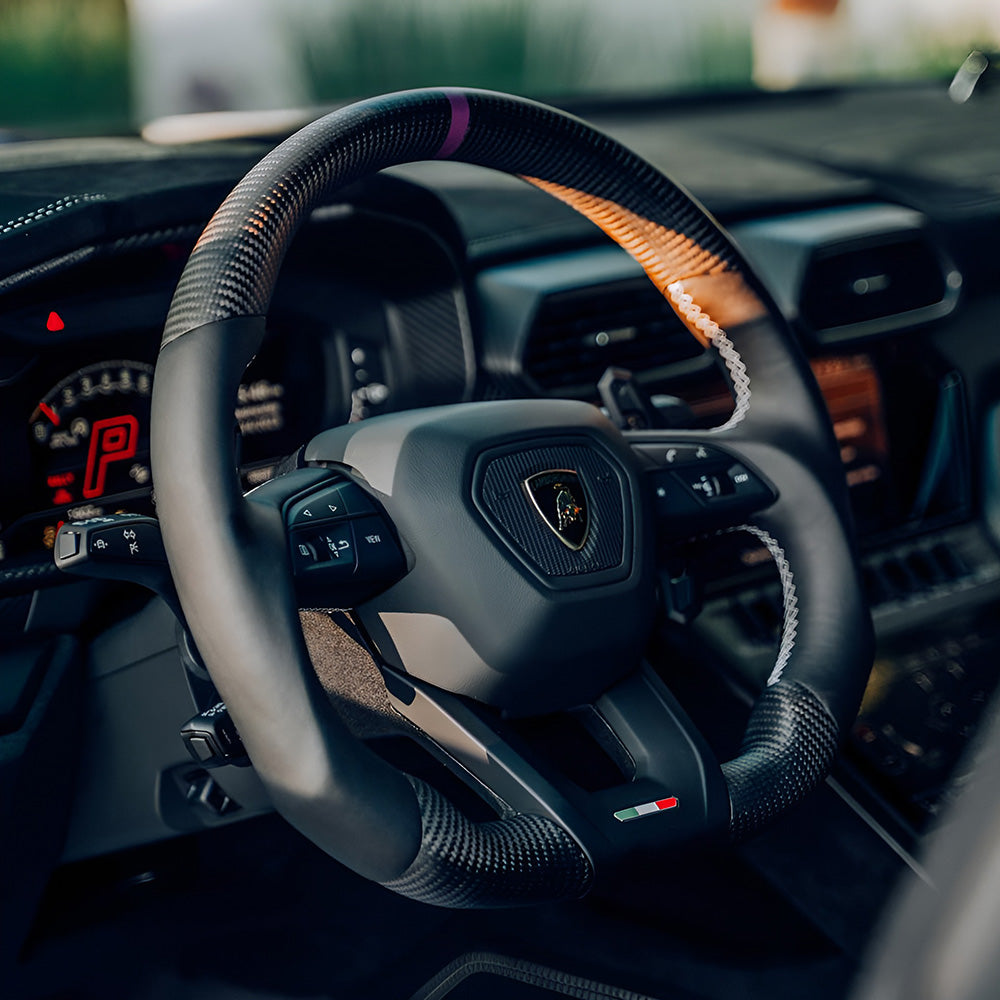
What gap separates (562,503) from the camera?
1.13 m

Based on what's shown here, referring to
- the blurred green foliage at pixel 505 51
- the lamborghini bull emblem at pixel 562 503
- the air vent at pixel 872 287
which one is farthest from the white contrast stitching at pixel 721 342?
the blurred green foliage at pixel 505 51

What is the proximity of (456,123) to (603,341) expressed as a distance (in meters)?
0.80

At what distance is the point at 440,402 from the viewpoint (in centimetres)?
175

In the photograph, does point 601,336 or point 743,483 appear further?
point 601,336

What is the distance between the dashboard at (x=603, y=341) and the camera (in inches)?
56.9

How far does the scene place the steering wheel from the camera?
0.91 meters

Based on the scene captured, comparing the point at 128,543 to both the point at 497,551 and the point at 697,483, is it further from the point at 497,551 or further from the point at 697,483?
the point at 697,483

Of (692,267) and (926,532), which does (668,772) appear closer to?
(692,267)

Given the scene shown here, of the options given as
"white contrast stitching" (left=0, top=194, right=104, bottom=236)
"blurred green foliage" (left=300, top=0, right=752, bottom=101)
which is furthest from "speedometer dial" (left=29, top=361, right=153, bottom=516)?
"blurred green foliage" (left=300, top=0, right=752, bottom=101)

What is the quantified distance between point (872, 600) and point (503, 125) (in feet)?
4.12

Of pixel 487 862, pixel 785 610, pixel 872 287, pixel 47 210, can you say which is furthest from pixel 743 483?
pixel 872 287

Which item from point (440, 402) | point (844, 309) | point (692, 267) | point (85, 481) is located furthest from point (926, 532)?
point (85, 481)

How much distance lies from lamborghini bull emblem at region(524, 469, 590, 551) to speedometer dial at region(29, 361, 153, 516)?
0.62 metres

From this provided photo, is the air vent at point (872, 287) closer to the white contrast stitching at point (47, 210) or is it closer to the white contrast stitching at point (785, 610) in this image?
the white contrast stitching at point (785, 610)
